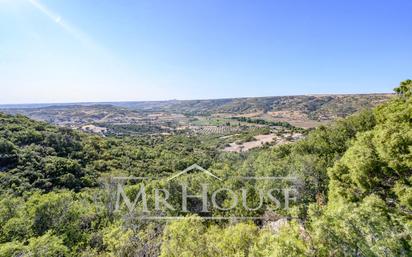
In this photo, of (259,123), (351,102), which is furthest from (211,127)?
(351,102)

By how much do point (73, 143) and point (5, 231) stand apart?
179ft

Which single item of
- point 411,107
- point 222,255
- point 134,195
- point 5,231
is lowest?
point 134,195

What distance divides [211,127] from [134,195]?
458 feet

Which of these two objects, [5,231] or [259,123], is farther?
[259,123]

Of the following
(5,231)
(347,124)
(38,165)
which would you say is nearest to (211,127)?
(38,165)

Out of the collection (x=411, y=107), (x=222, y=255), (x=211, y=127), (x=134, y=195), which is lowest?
(x=211, y=127)

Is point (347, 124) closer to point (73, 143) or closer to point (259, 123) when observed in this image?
point (73, 143)

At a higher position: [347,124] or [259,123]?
[347,124]

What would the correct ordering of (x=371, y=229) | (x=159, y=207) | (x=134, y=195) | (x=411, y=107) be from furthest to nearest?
1. (x=134, y=195)
2. (x=159, y=207)
3. (x=411, y=107)
4. (x=371, y=229)

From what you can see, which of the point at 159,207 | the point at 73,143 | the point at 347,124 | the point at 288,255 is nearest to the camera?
the point at 288,255

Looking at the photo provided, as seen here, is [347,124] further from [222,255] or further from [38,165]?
[38,165]

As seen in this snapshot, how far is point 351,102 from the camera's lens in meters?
168

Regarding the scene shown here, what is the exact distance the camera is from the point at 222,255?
11.8 m

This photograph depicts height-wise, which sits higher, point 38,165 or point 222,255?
point 222,255
